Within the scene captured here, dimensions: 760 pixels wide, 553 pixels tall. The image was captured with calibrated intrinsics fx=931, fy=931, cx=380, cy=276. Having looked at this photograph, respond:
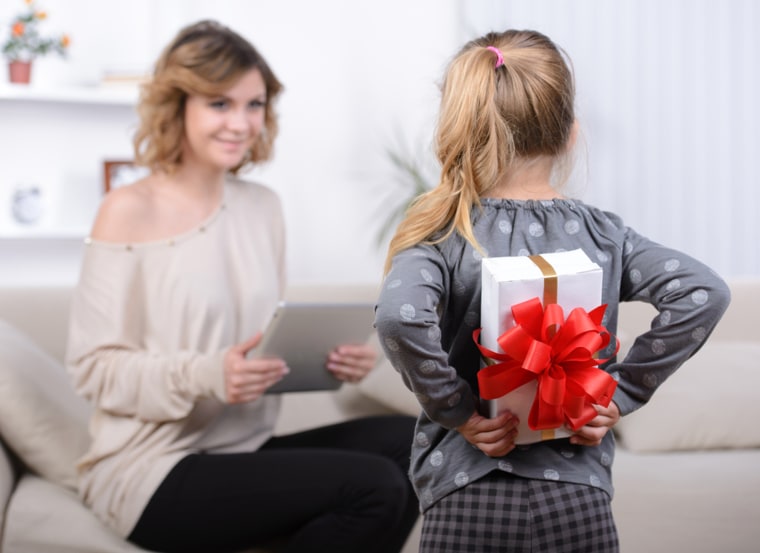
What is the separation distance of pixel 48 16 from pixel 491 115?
2.52 meters

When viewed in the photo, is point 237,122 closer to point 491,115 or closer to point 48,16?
point 491,115

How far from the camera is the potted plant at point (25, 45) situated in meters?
3.02

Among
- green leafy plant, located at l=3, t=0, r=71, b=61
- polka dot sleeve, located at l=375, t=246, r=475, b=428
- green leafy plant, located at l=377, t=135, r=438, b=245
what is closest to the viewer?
polka dot sleeve, located at l=375, t=246, r=475, b=428

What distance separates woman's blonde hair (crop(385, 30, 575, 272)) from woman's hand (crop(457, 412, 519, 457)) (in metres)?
0.21

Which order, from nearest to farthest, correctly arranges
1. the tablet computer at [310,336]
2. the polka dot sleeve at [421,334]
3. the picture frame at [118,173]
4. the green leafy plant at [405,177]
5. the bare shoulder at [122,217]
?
the polka dot sleeve at [421,334], the tablet computer at [310,336], the bare shoulder at [122,217], the picture frame at [118,173], the green leafy plant at [405,177]

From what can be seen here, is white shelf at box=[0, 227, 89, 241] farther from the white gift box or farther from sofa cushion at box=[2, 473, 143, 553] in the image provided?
the white gift box

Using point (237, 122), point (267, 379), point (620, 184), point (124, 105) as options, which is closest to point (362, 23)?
point (124, 105)

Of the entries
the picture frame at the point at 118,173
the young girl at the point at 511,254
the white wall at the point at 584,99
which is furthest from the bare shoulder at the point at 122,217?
the white wall at the point at 584,99

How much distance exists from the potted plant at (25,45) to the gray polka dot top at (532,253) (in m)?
2.34

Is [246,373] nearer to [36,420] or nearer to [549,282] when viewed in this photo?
[36,420]

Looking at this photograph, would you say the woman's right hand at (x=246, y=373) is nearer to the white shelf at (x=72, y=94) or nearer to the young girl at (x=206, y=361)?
the young girl at (x=206, y=361)

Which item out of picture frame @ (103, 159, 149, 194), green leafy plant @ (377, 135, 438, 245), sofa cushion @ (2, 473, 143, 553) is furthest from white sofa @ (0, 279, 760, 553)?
green leafy plant @ (377, 135, 438, 245)

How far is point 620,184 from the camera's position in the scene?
3691mm

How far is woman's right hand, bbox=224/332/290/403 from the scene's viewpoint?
1.81 m
